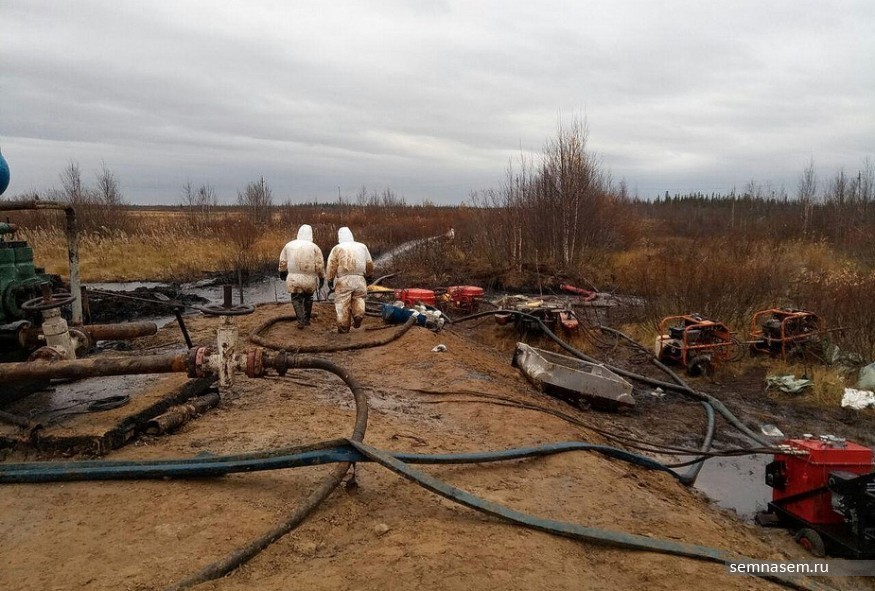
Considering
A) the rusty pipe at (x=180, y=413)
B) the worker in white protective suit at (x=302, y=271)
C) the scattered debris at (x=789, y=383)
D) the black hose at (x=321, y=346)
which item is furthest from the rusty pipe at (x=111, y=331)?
the scattered debris at (x=789, y=383)

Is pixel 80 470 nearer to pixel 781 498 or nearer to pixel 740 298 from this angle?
pixel 781 498

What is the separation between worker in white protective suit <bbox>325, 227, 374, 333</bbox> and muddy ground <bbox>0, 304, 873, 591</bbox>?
3.18 m

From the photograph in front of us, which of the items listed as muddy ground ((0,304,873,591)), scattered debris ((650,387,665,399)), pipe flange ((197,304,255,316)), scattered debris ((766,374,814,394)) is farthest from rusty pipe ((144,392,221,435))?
scattered debris ((766,374,814,394))

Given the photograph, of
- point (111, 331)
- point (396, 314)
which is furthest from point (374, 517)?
point (396, 314)

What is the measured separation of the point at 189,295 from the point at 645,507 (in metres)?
15.2

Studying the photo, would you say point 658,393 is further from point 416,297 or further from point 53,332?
point 53,332

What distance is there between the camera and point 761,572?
10.6 feet

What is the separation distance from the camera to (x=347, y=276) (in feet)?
30.5

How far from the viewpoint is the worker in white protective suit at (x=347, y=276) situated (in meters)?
9.32

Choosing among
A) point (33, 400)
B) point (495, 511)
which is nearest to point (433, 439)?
point (495, 511)

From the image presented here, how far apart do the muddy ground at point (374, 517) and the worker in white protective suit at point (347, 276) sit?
3.18m

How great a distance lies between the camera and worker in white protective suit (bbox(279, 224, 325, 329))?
9328mm

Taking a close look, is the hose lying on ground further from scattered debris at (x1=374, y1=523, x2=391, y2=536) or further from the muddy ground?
scattered debris at (x1=374, y1=523, x2=391, y2=536)

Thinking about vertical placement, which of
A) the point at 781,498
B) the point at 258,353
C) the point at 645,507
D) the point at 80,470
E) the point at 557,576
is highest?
the point at 258,353
